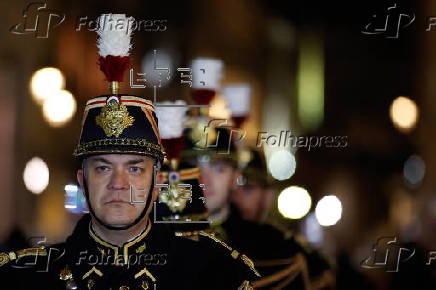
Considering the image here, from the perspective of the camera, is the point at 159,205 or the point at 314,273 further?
the point at 314,273

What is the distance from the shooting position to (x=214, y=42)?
30.7 meters

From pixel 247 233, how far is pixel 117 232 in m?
5.19

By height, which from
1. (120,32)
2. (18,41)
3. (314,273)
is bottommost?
(314,273)

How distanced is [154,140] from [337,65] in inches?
1217

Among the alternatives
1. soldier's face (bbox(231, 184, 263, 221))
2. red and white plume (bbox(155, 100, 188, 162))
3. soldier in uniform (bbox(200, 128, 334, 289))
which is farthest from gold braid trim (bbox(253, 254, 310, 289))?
red and white plume (bbox(155, 100, 188, 162))

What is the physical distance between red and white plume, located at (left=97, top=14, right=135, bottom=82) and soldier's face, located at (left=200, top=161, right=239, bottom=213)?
445 centimetres

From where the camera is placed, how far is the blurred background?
21734 mm

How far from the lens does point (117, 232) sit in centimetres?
883

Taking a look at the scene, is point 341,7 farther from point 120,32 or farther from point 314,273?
point 120,32

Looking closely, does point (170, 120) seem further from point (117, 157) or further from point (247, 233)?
point (247, 233)

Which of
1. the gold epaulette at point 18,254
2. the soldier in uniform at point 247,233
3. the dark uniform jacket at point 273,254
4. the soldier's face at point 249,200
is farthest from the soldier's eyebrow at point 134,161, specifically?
the soldier's face at point 249,200

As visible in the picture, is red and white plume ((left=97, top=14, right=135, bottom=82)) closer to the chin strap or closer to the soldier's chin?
the chin strap

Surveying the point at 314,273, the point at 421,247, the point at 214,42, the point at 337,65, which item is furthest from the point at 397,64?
the point at 314,273

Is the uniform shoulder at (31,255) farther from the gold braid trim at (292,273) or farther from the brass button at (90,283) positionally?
the gold braid trim at (292,273)
